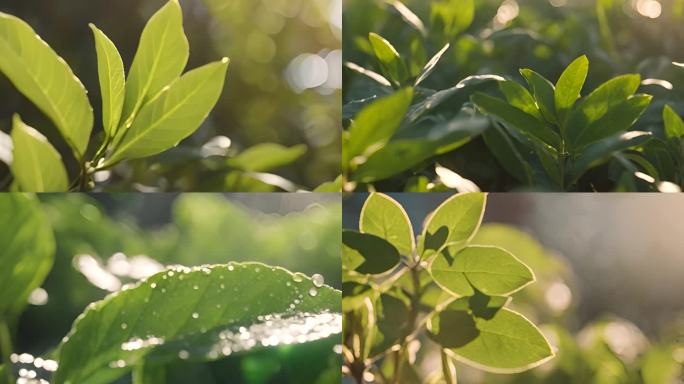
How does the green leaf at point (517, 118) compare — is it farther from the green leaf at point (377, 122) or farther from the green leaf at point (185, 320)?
the green leaf at point (185, 320)

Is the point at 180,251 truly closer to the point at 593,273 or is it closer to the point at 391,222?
the point at 391,222

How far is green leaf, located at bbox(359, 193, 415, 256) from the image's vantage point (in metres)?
0.61

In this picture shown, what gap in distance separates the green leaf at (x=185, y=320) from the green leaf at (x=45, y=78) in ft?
0.38

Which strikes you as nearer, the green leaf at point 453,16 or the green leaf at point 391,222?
the green leaf at point 391,222

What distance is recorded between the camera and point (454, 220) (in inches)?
23.6

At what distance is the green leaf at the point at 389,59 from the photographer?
0.62 m

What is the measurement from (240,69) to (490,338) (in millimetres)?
577

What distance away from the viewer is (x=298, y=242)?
774 mm

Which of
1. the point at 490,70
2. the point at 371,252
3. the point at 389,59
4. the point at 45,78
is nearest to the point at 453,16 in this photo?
the point at 490,70

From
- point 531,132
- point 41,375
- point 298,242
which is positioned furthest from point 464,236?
point 41,375

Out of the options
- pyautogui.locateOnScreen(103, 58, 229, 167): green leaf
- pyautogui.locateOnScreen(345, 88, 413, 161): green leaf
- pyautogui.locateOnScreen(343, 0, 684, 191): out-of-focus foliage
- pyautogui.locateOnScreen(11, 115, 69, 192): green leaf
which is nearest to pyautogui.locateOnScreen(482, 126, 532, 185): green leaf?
pyautogui.locateOnScreen(343, 0, 684, 191): out-of-focus foliage

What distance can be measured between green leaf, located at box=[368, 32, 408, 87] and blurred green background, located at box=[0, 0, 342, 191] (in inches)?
6.4

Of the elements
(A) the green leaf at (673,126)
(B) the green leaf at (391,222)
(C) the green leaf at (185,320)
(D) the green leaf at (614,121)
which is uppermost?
(D) the green leaf at (614,121)

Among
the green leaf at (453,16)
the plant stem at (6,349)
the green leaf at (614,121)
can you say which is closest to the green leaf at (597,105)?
the green leaf at (614,121)
